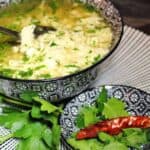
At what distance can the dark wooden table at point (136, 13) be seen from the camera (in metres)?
2.07

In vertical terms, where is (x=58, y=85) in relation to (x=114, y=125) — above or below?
above

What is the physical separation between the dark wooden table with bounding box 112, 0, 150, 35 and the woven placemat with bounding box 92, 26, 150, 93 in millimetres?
208

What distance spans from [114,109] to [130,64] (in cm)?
35

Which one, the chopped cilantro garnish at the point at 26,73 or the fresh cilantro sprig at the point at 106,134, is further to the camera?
the chopped cilantro garnish at the point at 26,73

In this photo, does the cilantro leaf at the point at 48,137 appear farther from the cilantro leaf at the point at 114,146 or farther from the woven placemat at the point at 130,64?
the woven placemat at the point at 130,64

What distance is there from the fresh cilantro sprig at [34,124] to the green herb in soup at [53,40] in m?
0.09

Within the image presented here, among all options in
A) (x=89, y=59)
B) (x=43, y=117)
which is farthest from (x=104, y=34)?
(x=43, y=117)

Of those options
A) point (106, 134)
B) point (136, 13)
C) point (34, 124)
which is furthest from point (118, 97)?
point (136, 13)

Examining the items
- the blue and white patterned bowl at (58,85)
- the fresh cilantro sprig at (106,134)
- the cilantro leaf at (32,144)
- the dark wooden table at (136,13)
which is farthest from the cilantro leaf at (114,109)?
the dark wooden table at (136,13)

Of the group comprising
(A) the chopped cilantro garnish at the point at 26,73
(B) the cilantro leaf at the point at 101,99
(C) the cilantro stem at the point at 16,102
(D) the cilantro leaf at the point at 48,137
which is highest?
(A) the chopped cilantro garnish at the point at 26,73

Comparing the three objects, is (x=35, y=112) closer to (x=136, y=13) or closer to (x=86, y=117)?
(x=86, y=117)

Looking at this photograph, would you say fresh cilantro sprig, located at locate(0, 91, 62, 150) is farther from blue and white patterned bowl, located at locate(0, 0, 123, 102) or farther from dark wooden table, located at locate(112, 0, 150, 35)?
dark wooden table, located at locate(112, 0, 150, 35)

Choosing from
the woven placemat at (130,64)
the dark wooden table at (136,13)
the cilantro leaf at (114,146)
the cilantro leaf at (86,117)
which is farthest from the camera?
the dark wooden table at (136,13)

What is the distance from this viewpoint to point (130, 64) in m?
1.71
